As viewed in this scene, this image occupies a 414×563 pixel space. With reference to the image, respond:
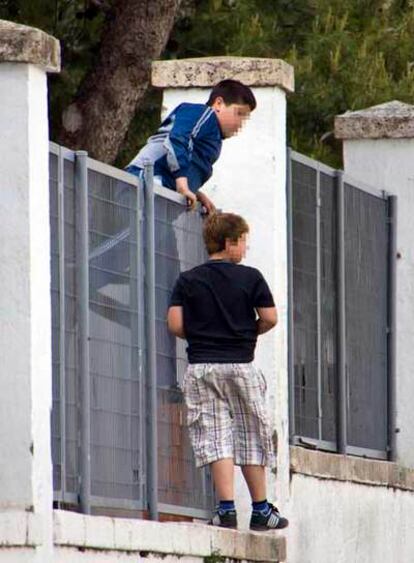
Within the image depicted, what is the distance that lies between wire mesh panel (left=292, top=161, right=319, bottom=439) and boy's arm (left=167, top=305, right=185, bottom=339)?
186cm

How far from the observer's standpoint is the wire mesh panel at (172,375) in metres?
9.17

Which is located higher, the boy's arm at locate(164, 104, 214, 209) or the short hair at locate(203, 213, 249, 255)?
the boy's arm at locate(164, 104, 214, 209)

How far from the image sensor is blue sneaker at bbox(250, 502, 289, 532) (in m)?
9.10

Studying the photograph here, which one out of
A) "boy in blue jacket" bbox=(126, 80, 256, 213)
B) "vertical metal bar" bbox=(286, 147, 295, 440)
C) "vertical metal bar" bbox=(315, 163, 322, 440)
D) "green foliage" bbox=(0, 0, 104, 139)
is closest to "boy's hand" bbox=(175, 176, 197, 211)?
"boy in blue jacket" bbox=(126, 80, 256, 213)

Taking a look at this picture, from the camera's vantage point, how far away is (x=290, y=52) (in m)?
17.5

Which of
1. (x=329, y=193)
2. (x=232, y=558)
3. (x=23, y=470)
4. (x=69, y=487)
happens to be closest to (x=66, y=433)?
(x=69, y=487)

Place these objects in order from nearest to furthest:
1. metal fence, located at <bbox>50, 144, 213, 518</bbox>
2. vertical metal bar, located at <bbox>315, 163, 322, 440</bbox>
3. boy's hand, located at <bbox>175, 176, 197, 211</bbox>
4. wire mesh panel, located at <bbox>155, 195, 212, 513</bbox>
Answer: metal fence, located at <bbox>50, 144, 213, 518</bbox>, wire mesh panel, located at <bbox>155, 195, 212, 513</bbox>, boy's hand, located at <bbox>175, 176, 197, 211</bbox>, vertical metal bar, located at <bbox>315, 163, 322, 440</bbox>

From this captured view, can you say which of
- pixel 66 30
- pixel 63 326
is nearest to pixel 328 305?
pixel 63 326

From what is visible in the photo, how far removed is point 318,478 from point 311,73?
23.3 ft

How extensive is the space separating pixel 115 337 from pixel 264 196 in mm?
1352

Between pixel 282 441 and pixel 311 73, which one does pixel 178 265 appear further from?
pixel 311 73

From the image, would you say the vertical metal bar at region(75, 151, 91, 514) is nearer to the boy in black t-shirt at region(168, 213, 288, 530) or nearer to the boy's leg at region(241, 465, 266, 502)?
the boy in black t-shirt at region(168, 213, 288, 530)

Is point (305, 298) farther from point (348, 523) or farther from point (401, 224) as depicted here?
point (401, 224)

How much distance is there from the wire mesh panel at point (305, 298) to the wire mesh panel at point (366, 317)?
0.68 metres
